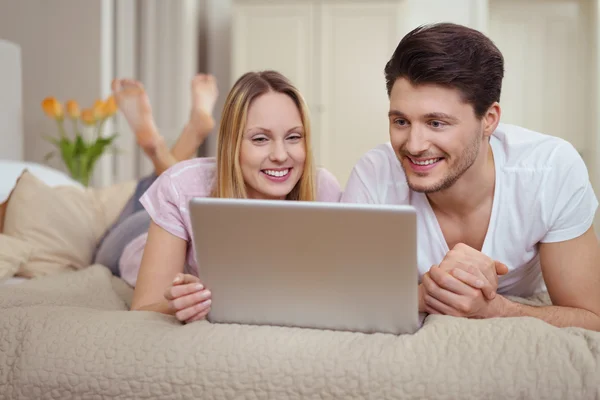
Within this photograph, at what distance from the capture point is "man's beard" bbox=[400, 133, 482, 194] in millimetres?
1300

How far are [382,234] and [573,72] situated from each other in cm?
488

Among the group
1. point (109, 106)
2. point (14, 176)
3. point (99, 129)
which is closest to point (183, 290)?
point (14, 176)

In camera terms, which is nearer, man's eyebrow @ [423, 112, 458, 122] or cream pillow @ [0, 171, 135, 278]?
man's eyebrow @ [423, 112, 458, 122]

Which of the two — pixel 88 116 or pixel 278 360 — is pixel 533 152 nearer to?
pixel 278 360

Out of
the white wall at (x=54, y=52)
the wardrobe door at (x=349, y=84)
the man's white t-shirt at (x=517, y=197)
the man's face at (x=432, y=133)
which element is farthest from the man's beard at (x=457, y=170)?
the wardrobe door at (x=349, y=84)

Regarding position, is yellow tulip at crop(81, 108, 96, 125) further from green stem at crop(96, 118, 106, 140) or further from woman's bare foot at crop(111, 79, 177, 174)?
woman's bare foot at crop(111, 79, 177, 174)

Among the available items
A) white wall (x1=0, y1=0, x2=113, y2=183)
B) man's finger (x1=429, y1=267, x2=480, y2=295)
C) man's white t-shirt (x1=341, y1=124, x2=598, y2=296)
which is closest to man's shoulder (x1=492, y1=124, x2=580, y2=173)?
man's white t-shirt (x1=341, y1=124, x2=598, y2=296)

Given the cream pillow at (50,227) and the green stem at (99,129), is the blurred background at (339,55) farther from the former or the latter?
the cream pillow at (50,227)

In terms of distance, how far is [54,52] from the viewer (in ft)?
11.8

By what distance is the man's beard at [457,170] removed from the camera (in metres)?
1.30

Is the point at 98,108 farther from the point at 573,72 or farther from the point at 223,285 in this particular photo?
the point at 573,72

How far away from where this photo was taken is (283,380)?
930 millimetres

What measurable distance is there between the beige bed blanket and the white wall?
2757 millimetres

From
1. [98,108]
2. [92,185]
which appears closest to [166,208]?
[98,108]
